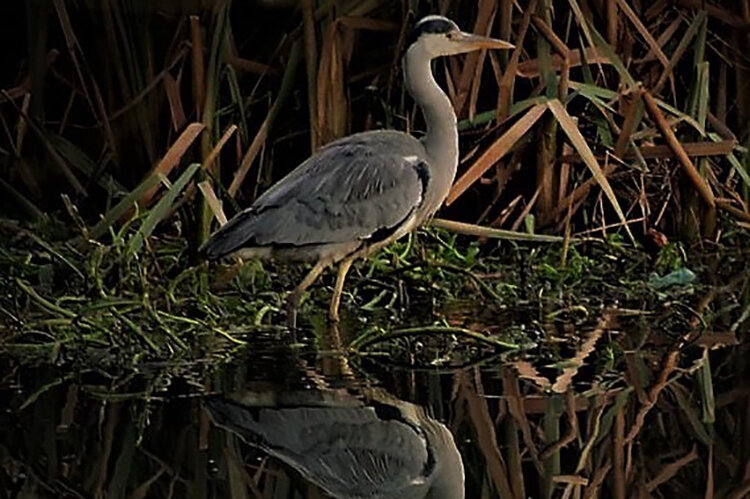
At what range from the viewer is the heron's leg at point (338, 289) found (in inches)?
259

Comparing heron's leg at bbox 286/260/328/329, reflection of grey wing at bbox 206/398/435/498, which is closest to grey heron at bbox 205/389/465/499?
reflection of grey wing at bbox 206/398/435/498

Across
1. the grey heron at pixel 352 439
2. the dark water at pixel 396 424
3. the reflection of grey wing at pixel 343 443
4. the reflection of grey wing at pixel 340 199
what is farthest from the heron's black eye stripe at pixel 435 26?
the reflection of grey wing at pixel 343 443

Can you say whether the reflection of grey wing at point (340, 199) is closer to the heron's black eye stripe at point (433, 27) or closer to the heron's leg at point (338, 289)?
the heron's leg at point (338, 289)

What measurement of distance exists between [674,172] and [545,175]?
58 centimetres

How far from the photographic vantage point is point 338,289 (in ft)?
21.7

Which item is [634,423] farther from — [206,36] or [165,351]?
[206,36]

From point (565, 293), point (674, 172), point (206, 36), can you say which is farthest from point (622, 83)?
point (206, 36)

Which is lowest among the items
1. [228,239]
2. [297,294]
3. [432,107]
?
[297,294]

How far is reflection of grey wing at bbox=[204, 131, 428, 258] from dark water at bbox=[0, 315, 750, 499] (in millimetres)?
505

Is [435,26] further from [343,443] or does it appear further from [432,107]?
[343,443]

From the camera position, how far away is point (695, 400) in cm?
525

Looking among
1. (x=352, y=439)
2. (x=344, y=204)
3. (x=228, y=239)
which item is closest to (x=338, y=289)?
(x=344, y=204)

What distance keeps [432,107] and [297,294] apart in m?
0.89

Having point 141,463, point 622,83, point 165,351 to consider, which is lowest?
point 141,463
